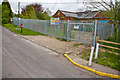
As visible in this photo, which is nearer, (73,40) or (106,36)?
(106,36)

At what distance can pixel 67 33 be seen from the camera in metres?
12.4

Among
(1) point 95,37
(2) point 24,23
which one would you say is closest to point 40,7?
(2) point 24,23

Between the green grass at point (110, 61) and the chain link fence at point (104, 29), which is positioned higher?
the chain link fence at point (104, 29)

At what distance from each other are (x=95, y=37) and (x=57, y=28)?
5.92m

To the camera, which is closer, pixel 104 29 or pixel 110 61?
pixel 110 61

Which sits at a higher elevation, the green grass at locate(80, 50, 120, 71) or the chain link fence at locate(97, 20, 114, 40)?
the chain link fence at locate(97, 20, 114, 40)

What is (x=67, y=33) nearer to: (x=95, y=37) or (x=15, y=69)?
(x=95, y=37)

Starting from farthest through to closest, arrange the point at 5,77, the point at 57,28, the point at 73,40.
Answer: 1. the point at 57,28
2. the point at 73,40
3. the point at 5,77

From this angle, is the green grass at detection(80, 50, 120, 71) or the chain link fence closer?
the green grass at detection(80, 50, 120, 71)

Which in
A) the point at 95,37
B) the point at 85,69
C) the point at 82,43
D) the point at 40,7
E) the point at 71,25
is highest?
the point at 40,7

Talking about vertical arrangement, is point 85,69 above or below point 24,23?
below

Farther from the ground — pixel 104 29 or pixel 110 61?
pixel 104 29

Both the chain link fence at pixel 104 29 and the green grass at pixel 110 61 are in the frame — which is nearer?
the green grass at pixel 110 61

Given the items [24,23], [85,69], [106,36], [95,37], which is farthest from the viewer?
[24,23]
